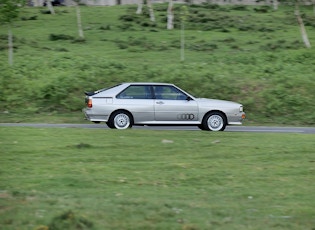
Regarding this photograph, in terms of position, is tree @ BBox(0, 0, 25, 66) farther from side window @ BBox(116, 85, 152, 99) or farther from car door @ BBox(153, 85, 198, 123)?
car door @ BBox(153, 85, 198, 123)

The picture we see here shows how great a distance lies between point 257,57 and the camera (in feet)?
101

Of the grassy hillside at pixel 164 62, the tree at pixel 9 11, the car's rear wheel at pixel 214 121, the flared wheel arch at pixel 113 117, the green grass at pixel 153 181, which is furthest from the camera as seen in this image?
the tree at pixel 9 11

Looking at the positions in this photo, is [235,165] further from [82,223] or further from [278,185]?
[82,223]

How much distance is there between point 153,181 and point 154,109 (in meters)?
8.93

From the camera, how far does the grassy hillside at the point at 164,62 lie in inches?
958

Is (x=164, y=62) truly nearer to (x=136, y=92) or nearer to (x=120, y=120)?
(x=136, y=92)

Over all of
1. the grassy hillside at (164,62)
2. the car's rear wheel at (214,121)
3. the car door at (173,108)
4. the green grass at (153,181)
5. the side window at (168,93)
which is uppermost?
the grassy hillside at (164,62)

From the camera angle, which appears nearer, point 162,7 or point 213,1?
point 162,7

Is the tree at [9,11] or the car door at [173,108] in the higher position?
the tree at [9,11]

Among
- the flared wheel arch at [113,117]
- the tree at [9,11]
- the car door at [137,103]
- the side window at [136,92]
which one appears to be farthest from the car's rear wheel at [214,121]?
the tree at [9,11]

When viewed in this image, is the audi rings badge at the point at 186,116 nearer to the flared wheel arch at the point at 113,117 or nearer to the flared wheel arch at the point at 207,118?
the flared wheel arch at the point at 207,118

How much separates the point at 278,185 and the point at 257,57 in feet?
71.6

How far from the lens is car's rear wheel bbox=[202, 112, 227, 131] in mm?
18469

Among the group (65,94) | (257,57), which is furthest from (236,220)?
(257,57)
